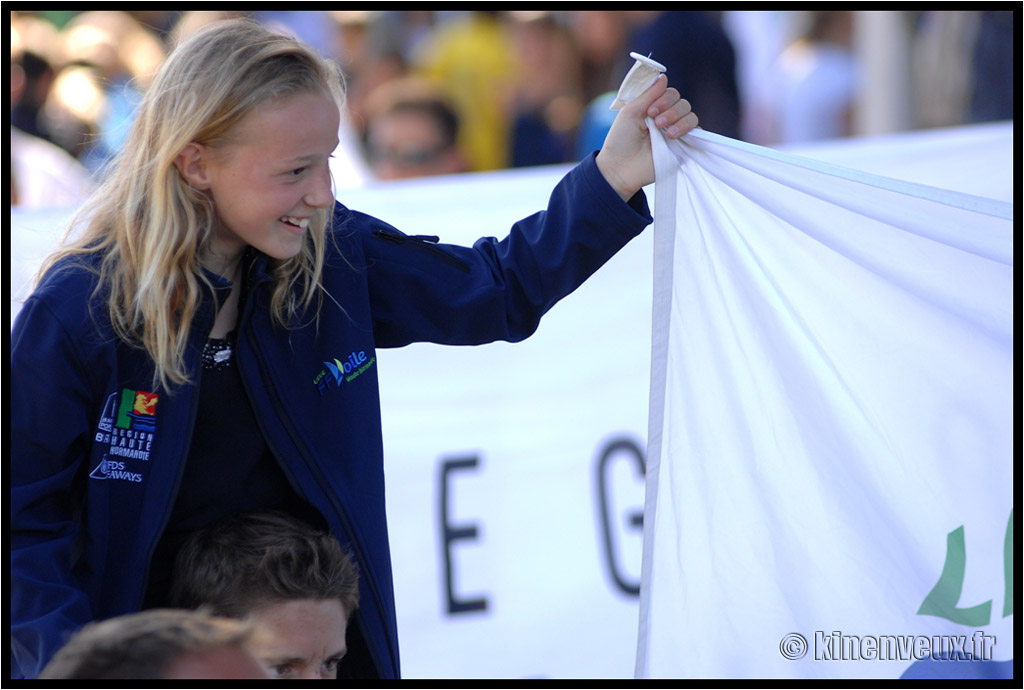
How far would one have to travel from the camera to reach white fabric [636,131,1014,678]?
227cm

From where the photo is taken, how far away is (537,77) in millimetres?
7617

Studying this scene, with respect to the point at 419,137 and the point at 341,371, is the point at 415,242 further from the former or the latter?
the point at 419,137

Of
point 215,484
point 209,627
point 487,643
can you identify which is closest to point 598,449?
point 487,643

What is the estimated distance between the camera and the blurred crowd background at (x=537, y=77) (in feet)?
19.6

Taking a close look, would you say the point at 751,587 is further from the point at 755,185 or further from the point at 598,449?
the point at 598,449

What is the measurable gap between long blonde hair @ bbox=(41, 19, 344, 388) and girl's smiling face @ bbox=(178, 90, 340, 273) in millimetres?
24

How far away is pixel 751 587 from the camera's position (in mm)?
2301

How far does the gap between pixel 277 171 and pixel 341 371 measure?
0.38 meters

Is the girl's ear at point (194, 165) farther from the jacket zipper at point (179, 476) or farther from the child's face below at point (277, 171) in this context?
the jacket zipper at point (179, 476)

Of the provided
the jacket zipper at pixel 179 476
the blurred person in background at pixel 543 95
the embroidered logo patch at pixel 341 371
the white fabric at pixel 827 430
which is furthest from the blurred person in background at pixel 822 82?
the jacket zipper at pixel 179 476

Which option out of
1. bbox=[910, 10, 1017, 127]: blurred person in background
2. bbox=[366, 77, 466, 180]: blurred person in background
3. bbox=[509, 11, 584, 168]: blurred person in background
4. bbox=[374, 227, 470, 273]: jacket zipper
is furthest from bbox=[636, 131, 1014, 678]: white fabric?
bbox=[509, 11, 584, 168]: blurred person in background

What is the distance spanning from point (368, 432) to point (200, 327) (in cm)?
36

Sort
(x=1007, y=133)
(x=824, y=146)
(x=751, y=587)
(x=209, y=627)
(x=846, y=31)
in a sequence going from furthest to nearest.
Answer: (x=846, y=31) < (x=824, y=146) < (x=1007, y=133) < (x=751, y=587) < (x=209, y=627)

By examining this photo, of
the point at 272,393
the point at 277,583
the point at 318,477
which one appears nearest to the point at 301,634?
the point at 277,583
